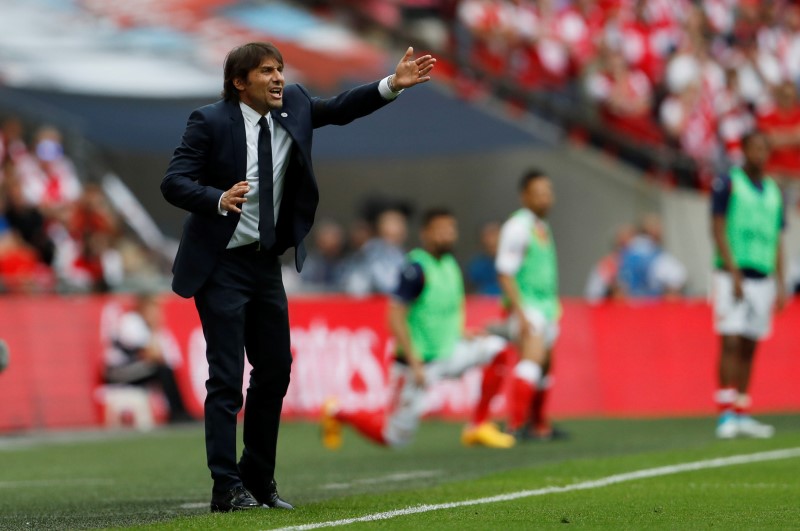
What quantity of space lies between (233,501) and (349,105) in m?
1.90

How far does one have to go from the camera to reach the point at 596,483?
8.80 metres

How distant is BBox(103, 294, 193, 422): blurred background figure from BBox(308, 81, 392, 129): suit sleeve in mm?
10353

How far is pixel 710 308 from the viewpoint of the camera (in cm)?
1905

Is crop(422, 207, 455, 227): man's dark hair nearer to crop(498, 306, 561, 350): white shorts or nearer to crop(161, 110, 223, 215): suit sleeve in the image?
crop(498, 306, 561, 350): white shorts

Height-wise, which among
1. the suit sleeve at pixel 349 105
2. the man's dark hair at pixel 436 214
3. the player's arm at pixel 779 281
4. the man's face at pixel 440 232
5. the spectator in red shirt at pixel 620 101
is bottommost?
the player's arm at pixel 779 281

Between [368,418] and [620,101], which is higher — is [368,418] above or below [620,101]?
below

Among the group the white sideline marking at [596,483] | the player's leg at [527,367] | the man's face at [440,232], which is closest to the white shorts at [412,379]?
the player's leg at [527,367]

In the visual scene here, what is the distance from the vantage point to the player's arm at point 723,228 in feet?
43.2

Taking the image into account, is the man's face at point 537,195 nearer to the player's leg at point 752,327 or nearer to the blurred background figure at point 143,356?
the player's leg at point 752,327

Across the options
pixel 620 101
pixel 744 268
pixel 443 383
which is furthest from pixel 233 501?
pixel 620 101

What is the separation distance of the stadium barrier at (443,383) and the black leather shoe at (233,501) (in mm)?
9947

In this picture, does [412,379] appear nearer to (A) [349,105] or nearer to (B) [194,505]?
(B) [194,505]

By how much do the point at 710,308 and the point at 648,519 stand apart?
489 inches

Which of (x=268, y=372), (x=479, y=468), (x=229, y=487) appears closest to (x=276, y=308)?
(x=268, y=372)
